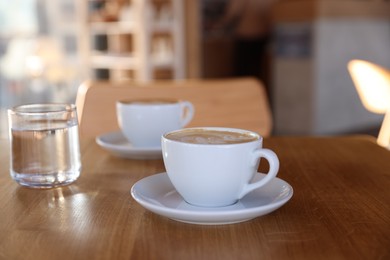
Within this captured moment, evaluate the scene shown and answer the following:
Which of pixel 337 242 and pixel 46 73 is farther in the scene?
pixel 46 73

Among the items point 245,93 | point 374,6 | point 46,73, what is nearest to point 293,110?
point 374,6

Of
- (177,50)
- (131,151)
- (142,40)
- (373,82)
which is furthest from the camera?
(177,50)

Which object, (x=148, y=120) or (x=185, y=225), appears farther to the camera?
(x=148, y=120)

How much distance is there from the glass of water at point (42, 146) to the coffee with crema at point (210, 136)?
0.20m

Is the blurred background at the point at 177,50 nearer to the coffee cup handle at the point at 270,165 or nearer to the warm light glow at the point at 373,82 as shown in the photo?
the warm light glow at the point at 373,82

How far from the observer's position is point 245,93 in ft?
4.93

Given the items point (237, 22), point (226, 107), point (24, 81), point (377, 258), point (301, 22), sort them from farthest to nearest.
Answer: point (237, 22)
point (24, 81)
point (301, 22)
point (226, 107)
point (377, 258)

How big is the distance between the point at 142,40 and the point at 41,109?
3.40 metres

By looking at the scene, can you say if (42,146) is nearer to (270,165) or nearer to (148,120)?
(148,120)

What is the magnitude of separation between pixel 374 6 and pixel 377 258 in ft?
17.2

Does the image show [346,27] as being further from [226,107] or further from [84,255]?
[84,255]

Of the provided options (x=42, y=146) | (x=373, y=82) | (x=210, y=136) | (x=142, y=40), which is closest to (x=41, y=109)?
(x=42, y=146)

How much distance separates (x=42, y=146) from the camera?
0.74m

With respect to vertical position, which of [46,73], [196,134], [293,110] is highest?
[196,134]
